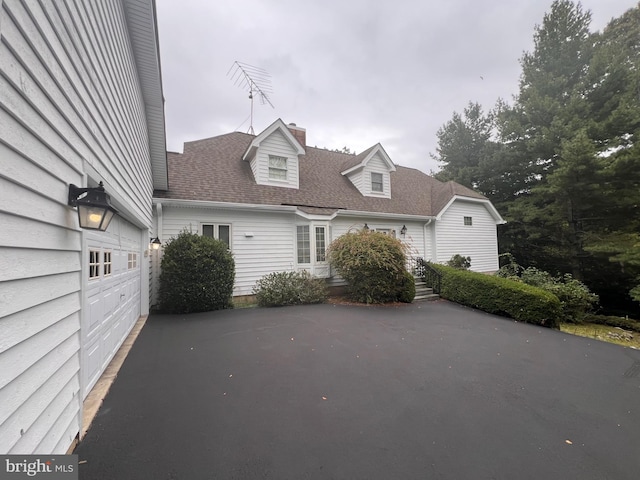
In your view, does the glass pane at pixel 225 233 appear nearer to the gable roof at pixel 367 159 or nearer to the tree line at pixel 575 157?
the gable roof at pixel 367 159

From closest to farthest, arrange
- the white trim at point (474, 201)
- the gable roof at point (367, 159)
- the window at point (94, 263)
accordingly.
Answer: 1. the window at point (94, 263)
2. the gable roof at point (367, 159)
3. the white trim at point (474, 201)

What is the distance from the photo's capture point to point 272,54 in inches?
412

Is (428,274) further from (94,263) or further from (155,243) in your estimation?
(94,263)

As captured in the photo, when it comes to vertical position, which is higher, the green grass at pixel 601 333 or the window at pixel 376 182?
the window at pixel 376 182

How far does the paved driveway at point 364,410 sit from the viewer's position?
A: 2.11 metres

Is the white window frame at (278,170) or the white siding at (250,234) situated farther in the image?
the white window frame at (278,170)

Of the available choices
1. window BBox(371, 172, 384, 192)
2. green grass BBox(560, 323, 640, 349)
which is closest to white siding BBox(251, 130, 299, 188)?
window BBox(371, 172, 384, 192)

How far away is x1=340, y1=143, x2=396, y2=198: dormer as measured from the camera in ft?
40.1

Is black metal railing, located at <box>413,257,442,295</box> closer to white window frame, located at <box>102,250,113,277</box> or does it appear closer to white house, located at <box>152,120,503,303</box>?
white house, located at <box>152,120,503,303</box>

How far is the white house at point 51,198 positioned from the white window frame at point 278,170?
6.70 m

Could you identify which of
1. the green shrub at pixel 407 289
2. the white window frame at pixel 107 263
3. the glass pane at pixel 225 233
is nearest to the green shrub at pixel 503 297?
the green shrub at pixel 407 289

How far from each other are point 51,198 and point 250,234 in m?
7.22

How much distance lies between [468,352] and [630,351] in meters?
3.48

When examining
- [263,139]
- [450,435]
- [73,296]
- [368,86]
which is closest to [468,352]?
[450,435]
